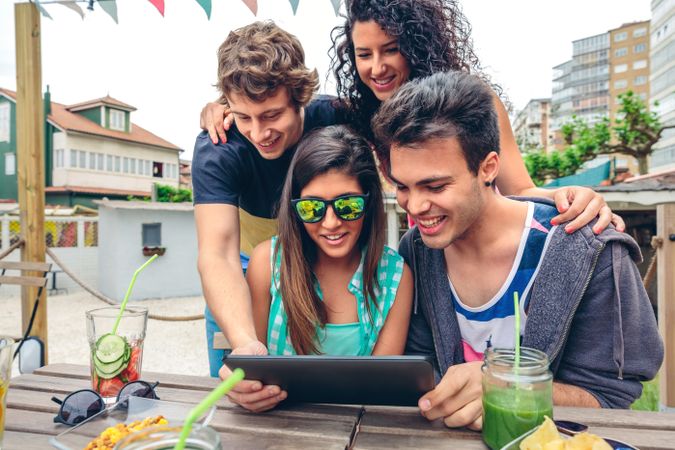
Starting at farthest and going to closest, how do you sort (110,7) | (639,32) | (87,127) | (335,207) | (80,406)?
(639,32) < (87,127) < (110,7) < (335,207) < (80,406)

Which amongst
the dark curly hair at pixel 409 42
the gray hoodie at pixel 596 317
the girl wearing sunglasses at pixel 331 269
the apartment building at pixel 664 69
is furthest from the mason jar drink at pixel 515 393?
the apartment building at pixel 664 69

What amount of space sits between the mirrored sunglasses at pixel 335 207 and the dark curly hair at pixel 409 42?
66cm

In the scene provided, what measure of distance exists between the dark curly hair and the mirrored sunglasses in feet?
2.15

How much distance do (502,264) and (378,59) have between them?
1054 millimetres

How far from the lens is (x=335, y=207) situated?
5.77 feet

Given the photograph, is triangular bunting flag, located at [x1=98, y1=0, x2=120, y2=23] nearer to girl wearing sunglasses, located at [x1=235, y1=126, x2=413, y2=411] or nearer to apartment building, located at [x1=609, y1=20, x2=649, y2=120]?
girl wearing sunglasses, located at [x1=235, y1=126, x2=413, y2=411]

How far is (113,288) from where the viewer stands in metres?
12.6

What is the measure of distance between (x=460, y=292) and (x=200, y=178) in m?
1.21

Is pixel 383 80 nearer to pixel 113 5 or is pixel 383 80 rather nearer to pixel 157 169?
pixel 113 5

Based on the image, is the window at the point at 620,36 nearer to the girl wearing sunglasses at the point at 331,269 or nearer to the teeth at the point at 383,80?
the teeth at the point at 383,80

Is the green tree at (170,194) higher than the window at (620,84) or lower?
lower

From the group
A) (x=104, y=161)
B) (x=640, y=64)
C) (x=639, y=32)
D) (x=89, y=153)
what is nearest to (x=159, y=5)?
(x=89, y=153)

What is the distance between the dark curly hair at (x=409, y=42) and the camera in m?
2.19

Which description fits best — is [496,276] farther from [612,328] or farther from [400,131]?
[400,131]
